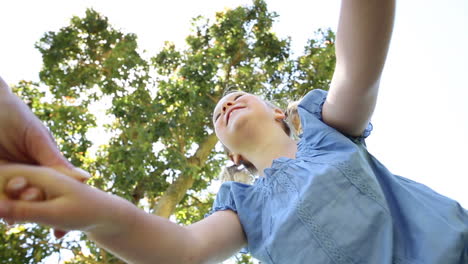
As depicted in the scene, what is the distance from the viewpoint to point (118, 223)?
931 mm

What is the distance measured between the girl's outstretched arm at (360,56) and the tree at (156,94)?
513 centimetres

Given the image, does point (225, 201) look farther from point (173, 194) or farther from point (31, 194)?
point (173, 194)

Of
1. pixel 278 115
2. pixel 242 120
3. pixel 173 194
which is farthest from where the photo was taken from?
pixel 173 194

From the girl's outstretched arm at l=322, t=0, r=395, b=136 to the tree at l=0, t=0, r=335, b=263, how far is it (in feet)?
16.8

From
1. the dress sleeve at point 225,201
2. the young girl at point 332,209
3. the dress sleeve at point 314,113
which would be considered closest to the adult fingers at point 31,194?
the young girl at point 332,209

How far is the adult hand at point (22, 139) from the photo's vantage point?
2.37 ft

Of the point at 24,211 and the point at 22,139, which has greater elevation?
the point at 22,139

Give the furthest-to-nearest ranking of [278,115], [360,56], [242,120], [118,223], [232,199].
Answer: [278,115]
[242,120]
[232,199]
[360,56]
[118,223]

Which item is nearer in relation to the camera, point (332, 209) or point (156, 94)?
point (332, 209)

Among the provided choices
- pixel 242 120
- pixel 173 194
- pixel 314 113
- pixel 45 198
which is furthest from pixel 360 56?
pixel 173 194

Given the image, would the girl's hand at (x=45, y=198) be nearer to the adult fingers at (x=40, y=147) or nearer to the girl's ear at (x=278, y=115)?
the adult fingers at (x=40, y=147)

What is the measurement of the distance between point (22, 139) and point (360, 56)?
2.96ft

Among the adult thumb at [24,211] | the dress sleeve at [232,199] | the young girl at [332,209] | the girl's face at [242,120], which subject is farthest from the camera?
the girl's face at [242,120]

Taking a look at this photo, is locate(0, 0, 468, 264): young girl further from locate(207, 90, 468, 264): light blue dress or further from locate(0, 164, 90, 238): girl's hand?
locate(0, 164, 90, 238): girl's hand
